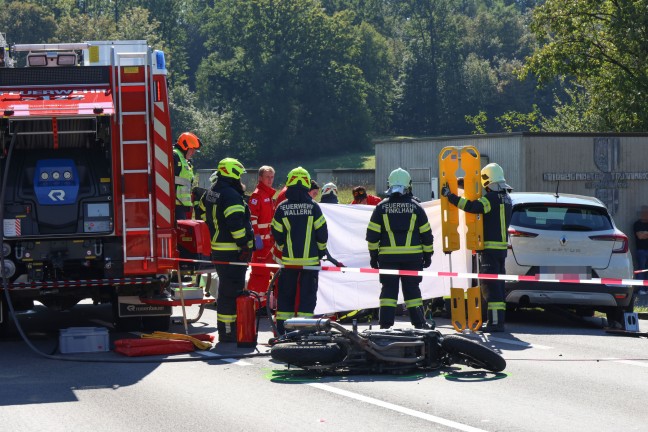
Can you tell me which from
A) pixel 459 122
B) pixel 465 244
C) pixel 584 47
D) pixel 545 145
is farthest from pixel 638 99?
pixel 459 122

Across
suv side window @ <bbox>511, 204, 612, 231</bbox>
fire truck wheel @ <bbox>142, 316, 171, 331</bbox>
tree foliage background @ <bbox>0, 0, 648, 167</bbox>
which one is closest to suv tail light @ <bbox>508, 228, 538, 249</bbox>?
suv side window @ <bbox>511, 204, 612, 231</bbox>

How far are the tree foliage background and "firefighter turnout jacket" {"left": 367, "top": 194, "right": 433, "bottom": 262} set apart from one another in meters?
59.6

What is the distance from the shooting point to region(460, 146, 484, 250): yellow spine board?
43.1 ft

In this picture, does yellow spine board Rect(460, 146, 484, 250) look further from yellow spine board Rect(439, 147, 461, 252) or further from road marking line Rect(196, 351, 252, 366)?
road marking line Rect(196, 351, 252, 366)

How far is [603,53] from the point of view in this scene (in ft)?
104

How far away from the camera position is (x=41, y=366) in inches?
433

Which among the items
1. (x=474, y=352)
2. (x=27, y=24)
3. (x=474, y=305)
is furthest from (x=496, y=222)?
(x=27, y=24)

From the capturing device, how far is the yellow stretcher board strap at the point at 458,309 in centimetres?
1315

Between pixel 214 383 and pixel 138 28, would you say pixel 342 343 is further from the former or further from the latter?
pixel 138 28

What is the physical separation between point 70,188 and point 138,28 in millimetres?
81119

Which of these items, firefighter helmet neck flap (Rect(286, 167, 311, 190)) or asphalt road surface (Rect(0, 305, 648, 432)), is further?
firefighter helmet neck flap (Rect(286, 167, 311, 190))

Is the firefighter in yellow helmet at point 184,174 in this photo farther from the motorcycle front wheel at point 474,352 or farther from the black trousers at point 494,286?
the motorcycle front wheel at point 474,352

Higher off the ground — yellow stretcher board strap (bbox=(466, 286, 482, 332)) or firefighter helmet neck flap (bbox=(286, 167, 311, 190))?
firefighter helmet neck flap (bbox=(286, 167, 311, 190))

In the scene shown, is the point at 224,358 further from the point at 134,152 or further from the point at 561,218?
the point at 561,218
